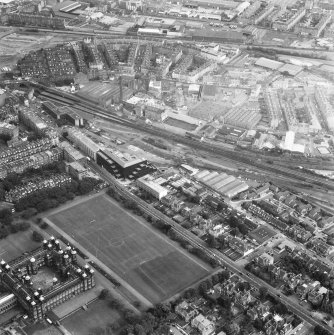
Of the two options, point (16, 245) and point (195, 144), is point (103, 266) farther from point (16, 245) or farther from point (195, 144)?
point (195, 144)

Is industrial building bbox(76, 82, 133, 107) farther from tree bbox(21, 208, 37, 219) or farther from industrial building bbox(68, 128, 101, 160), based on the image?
tree bbox(21, 208, 37, 219)

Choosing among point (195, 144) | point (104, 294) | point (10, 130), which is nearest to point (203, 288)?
point (104, 294)

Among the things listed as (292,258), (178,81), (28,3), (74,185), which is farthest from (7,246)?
(28,3)

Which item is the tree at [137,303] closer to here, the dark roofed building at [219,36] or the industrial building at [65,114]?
the industrial building at [65,114]

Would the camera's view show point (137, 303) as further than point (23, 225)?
No

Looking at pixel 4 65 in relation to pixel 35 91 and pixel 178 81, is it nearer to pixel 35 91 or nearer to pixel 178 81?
pixel 35 91
